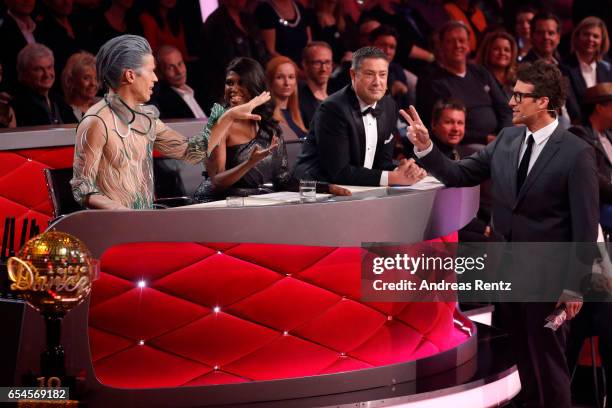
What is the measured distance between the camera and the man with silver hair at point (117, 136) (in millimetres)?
3479

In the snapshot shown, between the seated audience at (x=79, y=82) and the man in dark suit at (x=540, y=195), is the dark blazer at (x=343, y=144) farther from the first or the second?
the seated audience at (x=79, y=82)

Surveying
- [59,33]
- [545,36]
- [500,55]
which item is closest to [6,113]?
[59,33]

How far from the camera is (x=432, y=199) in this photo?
377cm

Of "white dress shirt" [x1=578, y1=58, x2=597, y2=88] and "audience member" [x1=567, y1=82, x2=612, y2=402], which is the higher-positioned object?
"white dress shirt" [x1=578, y1=58, x2=597, y2=88]

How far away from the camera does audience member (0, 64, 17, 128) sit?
17.4 feet

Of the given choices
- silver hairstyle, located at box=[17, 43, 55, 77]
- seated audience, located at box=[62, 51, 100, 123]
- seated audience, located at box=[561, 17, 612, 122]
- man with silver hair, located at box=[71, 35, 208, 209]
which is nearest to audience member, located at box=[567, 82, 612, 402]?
seated audience, located at box=[561, 17, 612, 122]

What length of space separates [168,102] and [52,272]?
12.4ft

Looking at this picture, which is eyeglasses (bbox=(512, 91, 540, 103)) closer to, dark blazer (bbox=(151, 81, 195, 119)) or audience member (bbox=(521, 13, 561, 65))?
dark blazer (bbox=(151, 81, 195, 119))

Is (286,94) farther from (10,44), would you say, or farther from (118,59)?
(118,59)

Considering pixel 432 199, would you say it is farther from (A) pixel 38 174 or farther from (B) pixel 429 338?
(A) pixel 38 174

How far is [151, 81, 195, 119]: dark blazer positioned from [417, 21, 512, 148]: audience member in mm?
1541

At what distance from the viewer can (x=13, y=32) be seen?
5.65 meters

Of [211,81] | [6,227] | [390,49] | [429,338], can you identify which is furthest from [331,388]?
[390,49]

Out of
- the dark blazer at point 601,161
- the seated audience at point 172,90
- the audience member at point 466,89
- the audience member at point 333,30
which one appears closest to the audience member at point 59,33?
the seated audience at point 172,90
